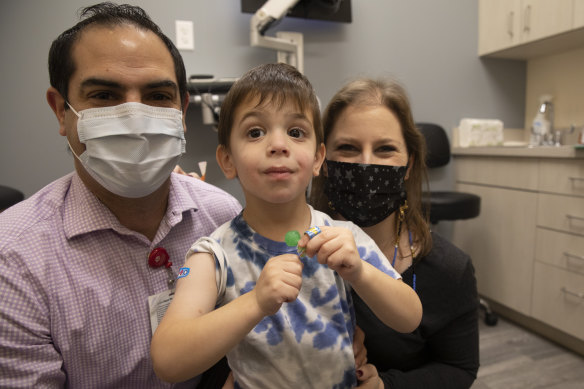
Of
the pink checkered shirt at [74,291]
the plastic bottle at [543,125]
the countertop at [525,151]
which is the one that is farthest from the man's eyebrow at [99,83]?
the plastic bottle at [543,125]

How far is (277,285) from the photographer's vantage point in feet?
1.97

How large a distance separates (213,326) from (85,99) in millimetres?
632

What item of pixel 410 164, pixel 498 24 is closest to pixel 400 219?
pixel 410 164

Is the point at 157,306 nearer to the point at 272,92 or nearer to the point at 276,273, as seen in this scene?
the point at 276,273

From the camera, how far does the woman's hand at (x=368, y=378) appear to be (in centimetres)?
83

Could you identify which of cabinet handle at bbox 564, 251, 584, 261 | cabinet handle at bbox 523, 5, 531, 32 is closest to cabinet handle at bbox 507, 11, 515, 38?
cabinet handle at bbox 523, 5, 531, 32

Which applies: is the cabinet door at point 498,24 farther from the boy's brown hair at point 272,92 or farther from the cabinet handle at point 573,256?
the boy's brown hair at point 272,92

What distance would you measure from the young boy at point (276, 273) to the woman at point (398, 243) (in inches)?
7.4

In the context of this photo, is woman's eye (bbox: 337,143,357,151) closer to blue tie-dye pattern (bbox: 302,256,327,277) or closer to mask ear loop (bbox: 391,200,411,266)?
mask ear loop (bbox: 391,200,411,266)

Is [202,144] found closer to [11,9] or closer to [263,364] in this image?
[11,9]

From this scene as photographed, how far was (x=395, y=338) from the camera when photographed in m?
0.98

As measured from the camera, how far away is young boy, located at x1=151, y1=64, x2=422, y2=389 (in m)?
0.63

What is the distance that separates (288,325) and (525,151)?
2.23 m

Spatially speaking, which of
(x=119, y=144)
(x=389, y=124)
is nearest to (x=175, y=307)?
(x=119, y=144)
